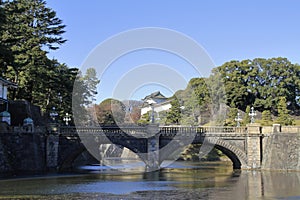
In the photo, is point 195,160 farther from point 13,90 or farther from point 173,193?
point 173,193

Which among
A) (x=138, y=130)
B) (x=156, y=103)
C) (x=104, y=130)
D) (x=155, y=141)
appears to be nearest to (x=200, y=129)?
(x=155, y=141)

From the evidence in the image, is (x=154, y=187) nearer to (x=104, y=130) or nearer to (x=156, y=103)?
(x=104, y=130)

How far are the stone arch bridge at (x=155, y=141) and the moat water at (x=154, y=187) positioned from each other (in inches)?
219

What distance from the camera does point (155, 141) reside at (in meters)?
48.5

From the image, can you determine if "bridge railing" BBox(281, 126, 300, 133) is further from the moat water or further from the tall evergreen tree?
the tall evergreen tree

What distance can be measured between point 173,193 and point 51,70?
29.1 metres

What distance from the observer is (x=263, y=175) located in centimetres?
4341

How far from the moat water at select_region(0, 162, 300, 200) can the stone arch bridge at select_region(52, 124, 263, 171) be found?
555 centimetres

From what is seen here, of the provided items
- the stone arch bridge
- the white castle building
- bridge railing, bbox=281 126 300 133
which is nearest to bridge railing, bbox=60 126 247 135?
the stone arch bridge

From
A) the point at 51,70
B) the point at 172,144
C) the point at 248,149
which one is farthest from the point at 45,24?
the point at 248,149

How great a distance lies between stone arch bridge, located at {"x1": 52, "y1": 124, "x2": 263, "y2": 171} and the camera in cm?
4691

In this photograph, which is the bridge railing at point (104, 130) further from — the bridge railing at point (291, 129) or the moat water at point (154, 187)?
the bridge railing at point (291, 129)

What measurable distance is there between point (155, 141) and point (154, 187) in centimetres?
1449

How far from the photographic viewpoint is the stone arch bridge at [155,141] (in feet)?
154
